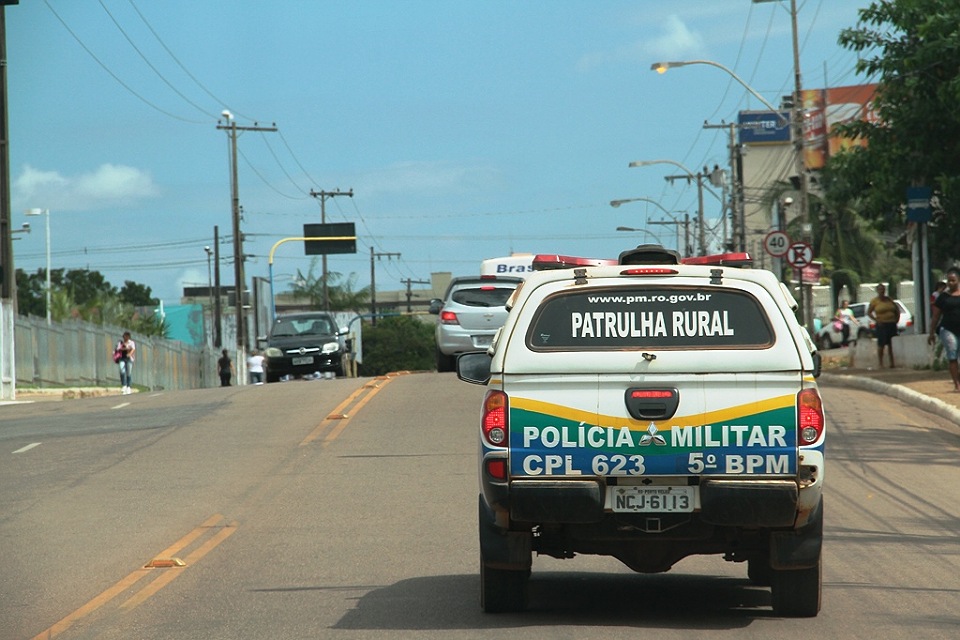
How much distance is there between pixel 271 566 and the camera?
9969mm

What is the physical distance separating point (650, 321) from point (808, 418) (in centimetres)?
98

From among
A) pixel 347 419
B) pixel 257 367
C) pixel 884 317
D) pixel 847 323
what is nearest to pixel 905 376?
pixel 884 317

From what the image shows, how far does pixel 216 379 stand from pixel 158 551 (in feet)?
187

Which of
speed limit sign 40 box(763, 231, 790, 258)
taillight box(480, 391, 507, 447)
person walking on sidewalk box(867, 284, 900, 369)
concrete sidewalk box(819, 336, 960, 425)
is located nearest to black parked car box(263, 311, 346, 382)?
speed limit sign 40 box(763, 231, 790, 258)

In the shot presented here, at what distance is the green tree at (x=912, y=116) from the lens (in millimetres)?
28031

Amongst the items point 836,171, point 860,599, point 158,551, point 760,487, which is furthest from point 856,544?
point 836,171

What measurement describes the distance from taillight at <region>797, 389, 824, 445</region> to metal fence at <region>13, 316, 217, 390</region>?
30354mm

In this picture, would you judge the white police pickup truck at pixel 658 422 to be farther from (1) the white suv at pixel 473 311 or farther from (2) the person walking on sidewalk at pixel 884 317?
(2) the person walking on sidewalk at pixel 884 317

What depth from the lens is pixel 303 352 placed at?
33.4 m

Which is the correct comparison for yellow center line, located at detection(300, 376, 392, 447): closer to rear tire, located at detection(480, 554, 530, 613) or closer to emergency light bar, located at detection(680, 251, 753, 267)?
rear tire, located at detection(480, 554, 530, 613)

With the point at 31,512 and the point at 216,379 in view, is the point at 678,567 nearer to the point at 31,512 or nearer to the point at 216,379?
the point at 31,512

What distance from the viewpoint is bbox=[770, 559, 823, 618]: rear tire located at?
25.4 feet

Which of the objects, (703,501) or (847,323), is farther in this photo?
(847,323)

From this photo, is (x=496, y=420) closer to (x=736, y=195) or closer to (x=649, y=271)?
(x=649, y=271)
